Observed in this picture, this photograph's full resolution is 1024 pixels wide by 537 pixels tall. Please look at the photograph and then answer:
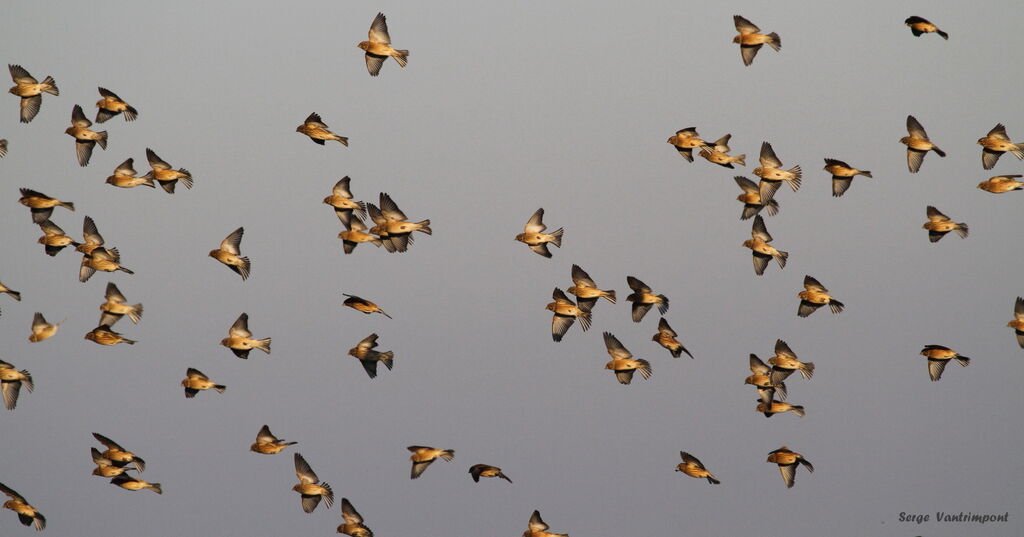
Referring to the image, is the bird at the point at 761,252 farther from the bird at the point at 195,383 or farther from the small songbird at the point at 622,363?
the bird at the point at 195,383

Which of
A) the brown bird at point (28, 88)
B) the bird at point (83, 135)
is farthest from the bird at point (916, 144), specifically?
the brown bird at point (28, 88)

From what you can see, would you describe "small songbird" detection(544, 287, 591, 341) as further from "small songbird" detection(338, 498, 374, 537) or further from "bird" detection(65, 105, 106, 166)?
"bird" detection(65, 105, 106, 166)

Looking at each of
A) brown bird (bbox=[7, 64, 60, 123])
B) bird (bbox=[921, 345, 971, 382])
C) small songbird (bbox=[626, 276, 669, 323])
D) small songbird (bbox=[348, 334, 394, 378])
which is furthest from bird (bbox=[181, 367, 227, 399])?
bird (bbox=[921, 345, 971, 382])

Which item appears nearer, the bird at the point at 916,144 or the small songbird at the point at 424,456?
the bird at the point at 916,144

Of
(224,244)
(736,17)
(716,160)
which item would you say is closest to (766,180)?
(716,160)

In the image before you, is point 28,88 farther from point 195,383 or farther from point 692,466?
point 692,466
